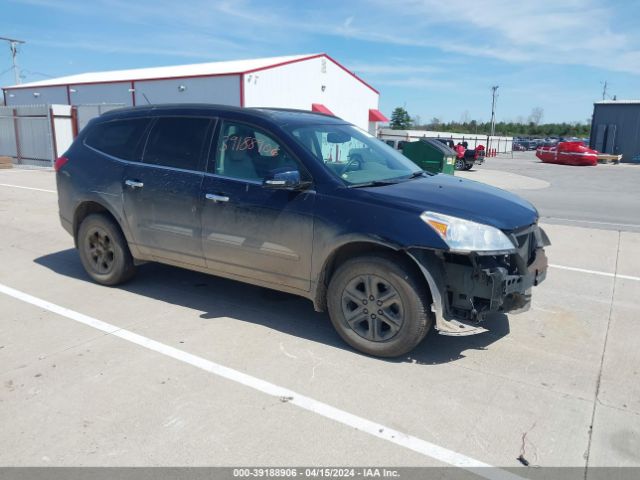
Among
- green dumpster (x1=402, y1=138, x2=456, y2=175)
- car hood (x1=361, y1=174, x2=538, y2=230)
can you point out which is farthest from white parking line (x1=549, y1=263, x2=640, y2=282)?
green dumpster (x1=402, y1=138, x2=456, y2=175)

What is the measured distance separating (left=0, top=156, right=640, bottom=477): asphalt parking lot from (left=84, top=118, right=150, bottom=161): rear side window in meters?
1.45

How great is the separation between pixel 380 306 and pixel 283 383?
0.92m

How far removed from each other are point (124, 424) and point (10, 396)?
92 centimetres

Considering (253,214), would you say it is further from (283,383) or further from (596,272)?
(596,272)

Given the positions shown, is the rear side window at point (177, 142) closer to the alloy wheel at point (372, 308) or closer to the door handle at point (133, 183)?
the door handle at point (133, 183)

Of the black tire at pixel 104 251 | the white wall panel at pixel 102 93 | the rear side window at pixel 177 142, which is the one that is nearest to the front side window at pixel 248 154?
the rear side window at pixel 177 142

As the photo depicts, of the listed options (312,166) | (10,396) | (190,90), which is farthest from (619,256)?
(190,90)

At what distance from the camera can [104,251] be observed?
5.75 meters

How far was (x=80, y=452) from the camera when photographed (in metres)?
2.94

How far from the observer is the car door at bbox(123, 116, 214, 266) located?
490 cm

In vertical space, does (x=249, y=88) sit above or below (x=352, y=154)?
above

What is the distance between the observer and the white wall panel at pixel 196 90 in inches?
969

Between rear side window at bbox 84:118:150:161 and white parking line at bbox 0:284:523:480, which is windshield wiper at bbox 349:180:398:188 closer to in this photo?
white parking line at bbox 0:284:523:480

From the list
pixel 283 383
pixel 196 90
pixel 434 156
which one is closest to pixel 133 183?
pixel 283 383
